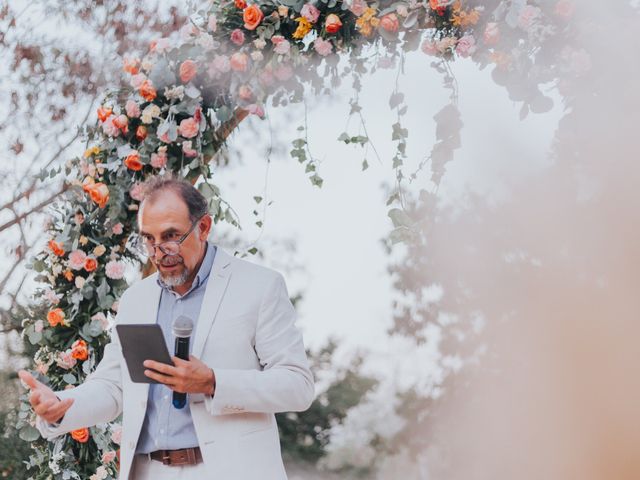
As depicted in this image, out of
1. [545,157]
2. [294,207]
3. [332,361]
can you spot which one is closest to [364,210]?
[294,207]

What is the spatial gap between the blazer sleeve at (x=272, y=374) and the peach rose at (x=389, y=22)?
4.40 ft

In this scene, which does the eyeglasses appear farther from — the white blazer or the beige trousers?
the beige trousers

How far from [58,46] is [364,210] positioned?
1073 cm

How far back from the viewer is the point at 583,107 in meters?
3.16

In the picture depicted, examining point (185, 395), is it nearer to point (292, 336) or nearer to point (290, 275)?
point (292, 336)

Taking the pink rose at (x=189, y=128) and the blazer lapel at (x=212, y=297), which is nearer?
the blazer lapel at (x=212, y=297)

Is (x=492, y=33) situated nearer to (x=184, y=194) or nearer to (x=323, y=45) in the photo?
(x=323, y=45)

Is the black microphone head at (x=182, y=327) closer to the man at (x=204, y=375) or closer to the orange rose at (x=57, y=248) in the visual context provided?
the man at (x=204, y=375)

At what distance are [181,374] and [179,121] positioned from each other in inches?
71.8

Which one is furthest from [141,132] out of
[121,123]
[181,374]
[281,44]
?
[181,374]

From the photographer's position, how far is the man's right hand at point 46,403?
2422 millimetres

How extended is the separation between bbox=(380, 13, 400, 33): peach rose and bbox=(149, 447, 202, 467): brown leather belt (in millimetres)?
1892

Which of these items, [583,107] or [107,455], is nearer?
[583,107]

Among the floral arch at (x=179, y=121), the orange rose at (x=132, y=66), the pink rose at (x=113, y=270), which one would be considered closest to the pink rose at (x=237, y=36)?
the floral arch at (x=179, y=121)
